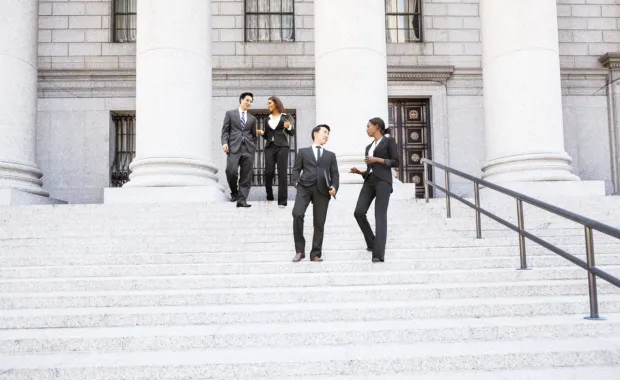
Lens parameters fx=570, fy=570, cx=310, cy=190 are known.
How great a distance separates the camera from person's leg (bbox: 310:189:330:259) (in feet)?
25.1

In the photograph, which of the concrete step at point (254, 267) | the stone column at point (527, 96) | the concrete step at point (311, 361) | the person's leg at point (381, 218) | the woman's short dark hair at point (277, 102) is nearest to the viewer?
the concrete step at point (311, 361)

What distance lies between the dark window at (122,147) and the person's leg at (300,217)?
11593 mm

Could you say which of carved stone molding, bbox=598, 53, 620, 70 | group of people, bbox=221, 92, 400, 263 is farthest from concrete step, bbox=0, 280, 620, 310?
carved stone molding, bbox=598, 53, 620, 70

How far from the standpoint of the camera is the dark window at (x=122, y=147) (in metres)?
18.1

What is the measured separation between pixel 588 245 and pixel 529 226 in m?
4.02

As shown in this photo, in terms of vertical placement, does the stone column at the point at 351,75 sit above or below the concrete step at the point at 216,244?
above

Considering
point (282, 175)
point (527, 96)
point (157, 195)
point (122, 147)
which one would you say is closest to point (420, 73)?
point (527, 96)

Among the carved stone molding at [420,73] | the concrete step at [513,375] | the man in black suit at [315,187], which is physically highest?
the carved stone molding at [420,73]

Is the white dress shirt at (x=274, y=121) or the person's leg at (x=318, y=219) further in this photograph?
the white dress shirt at (x=274, y=121)

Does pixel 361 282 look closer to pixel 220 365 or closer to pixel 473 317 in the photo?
pixel 473 317

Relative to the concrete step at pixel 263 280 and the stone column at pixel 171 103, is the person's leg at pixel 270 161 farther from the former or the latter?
the concrete step at pixel 263 280

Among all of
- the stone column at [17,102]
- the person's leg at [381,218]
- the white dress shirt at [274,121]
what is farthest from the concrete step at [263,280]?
the stone column at [17,102]

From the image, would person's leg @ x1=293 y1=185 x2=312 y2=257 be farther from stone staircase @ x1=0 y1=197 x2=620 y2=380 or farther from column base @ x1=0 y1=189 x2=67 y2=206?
column base @ x1=0 y1=189 x2=67 y2=206

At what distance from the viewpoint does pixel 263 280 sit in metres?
6.88
